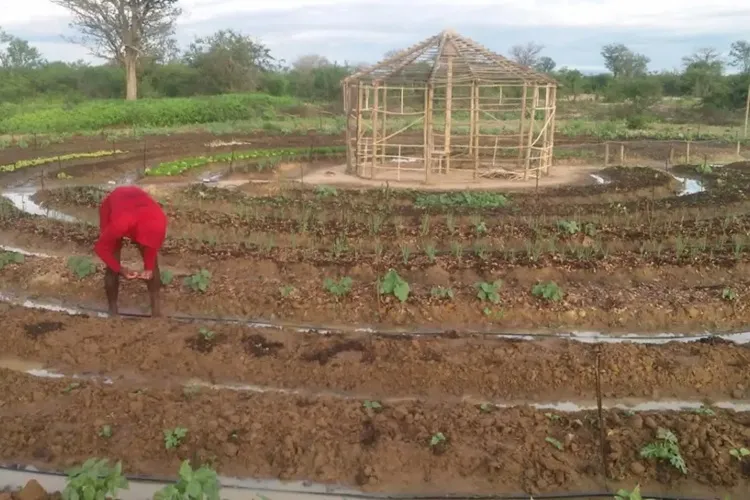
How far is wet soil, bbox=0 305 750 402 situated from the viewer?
6.05 metres

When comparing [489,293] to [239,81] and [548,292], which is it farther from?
[239,81]

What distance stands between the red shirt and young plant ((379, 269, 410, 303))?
2441 mm

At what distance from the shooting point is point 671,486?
453 centimetres

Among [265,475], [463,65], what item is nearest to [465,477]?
[265,475]

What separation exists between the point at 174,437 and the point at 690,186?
15501mm

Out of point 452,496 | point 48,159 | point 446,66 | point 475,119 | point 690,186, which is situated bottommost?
point 452,496

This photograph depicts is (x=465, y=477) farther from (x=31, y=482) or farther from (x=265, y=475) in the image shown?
(x=31, y=482)

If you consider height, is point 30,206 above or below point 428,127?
Result: below

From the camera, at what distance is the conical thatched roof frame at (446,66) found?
16.4m

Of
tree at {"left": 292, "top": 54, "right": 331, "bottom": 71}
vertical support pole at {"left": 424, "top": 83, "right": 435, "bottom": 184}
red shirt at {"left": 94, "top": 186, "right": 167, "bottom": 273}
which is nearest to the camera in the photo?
red shirt at {"left": 94, "top": 186, "right": 167, "bottom": 273}

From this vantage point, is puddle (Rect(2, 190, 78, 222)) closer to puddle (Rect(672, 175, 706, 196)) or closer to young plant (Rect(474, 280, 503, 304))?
young plant (Rect(474, 280, 503, 304))

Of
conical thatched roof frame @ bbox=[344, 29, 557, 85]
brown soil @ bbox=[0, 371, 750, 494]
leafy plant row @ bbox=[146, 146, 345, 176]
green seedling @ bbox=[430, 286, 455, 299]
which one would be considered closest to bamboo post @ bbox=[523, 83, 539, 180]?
conical thatched roof frame @ bbox=[344, 29, 557, 85]

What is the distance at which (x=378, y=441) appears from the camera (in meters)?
4.83

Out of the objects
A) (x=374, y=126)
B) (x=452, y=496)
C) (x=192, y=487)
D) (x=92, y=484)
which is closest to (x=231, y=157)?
(x=374, y=126)
